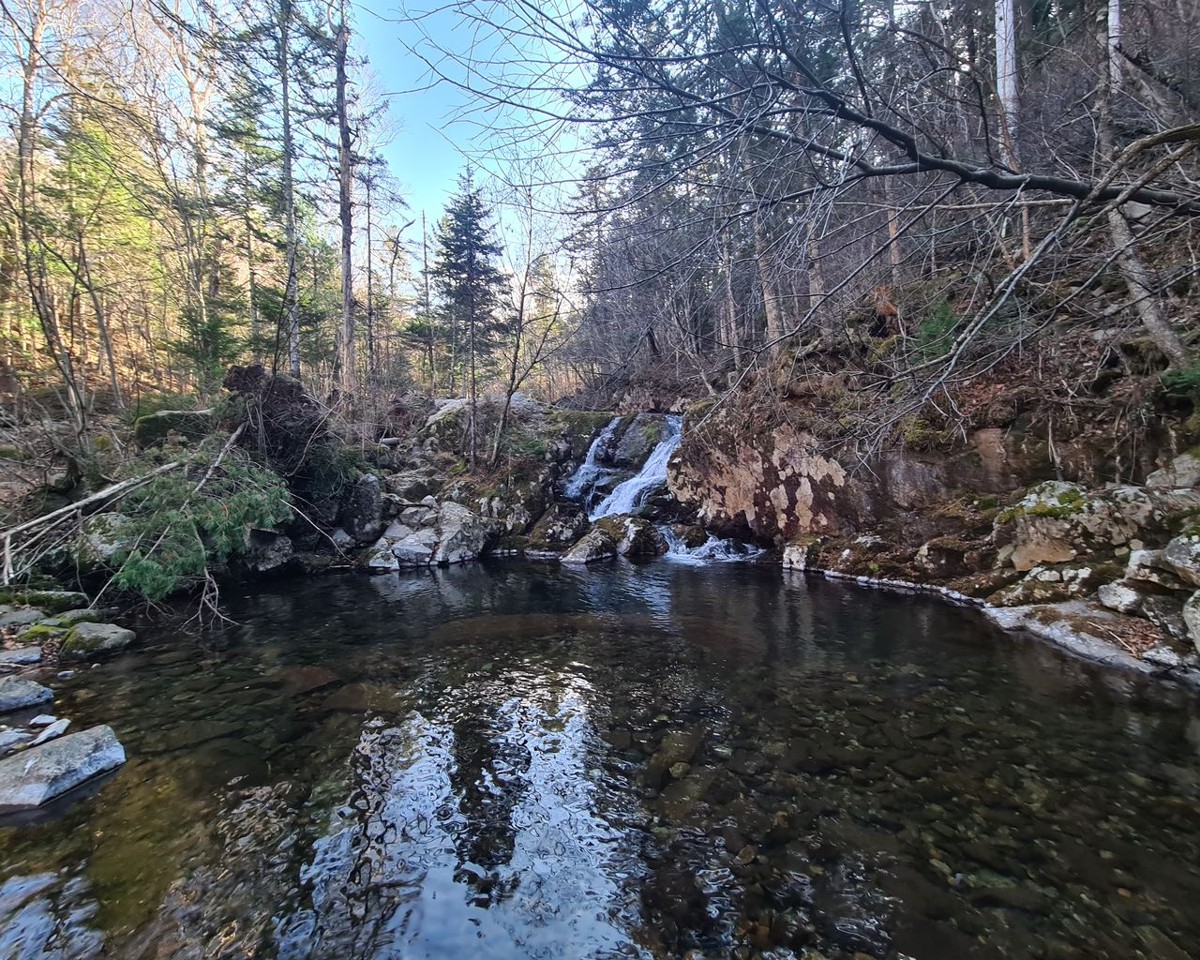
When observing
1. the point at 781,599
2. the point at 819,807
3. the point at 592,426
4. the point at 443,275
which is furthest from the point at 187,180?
the point at 819,807

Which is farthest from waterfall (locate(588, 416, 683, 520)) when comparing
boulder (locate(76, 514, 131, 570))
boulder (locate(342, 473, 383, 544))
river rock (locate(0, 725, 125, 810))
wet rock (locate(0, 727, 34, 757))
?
wet rock (locate(0, 727, 34, 757))

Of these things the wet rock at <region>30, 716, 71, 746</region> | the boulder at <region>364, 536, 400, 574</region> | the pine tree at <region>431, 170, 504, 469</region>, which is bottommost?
the boulder at <region>364, 536, 400, 574</region>

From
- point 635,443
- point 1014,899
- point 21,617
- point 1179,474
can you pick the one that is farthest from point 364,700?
point 635,443

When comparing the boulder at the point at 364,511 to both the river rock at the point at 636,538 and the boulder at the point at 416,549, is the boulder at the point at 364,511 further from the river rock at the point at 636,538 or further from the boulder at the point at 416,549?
the river rock at the point at 636,538

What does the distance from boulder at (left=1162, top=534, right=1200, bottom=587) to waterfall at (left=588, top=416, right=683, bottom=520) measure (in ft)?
32.5

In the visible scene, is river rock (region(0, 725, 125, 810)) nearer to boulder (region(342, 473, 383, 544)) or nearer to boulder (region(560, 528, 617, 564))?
boulder (region(560, 528, 617, 564))

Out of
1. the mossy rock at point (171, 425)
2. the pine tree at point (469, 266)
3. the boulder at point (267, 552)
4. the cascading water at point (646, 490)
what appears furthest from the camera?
the pine tree at point (469, 266)

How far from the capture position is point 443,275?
73.0ft

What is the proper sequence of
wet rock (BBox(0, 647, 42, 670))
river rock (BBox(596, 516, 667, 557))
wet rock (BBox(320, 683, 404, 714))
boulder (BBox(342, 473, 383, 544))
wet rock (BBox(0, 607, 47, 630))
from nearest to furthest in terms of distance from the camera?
wet rock (BBox(320, 683, 404, 714))
wet rock (BBox(0, 647, 42, 670))
wet rock (BBox(0, 607, 47, 630))
river rock (BBox(596, 516, 667, 557))
boulder (BBox(342, 473, 383, 544))

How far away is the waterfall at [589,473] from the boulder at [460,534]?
3033 millimetres

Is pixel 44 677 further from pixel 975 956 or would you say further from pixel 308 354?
pixel 308 354

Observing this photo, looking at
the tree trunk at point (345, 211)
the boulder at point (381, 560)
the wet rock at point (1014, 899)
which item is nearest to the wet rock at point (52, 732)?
the wet rock at point (1014, 899)

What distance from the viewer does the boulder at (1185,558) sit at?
4957mm

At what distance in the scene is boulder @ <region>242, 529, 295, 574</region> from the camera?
11.2m
